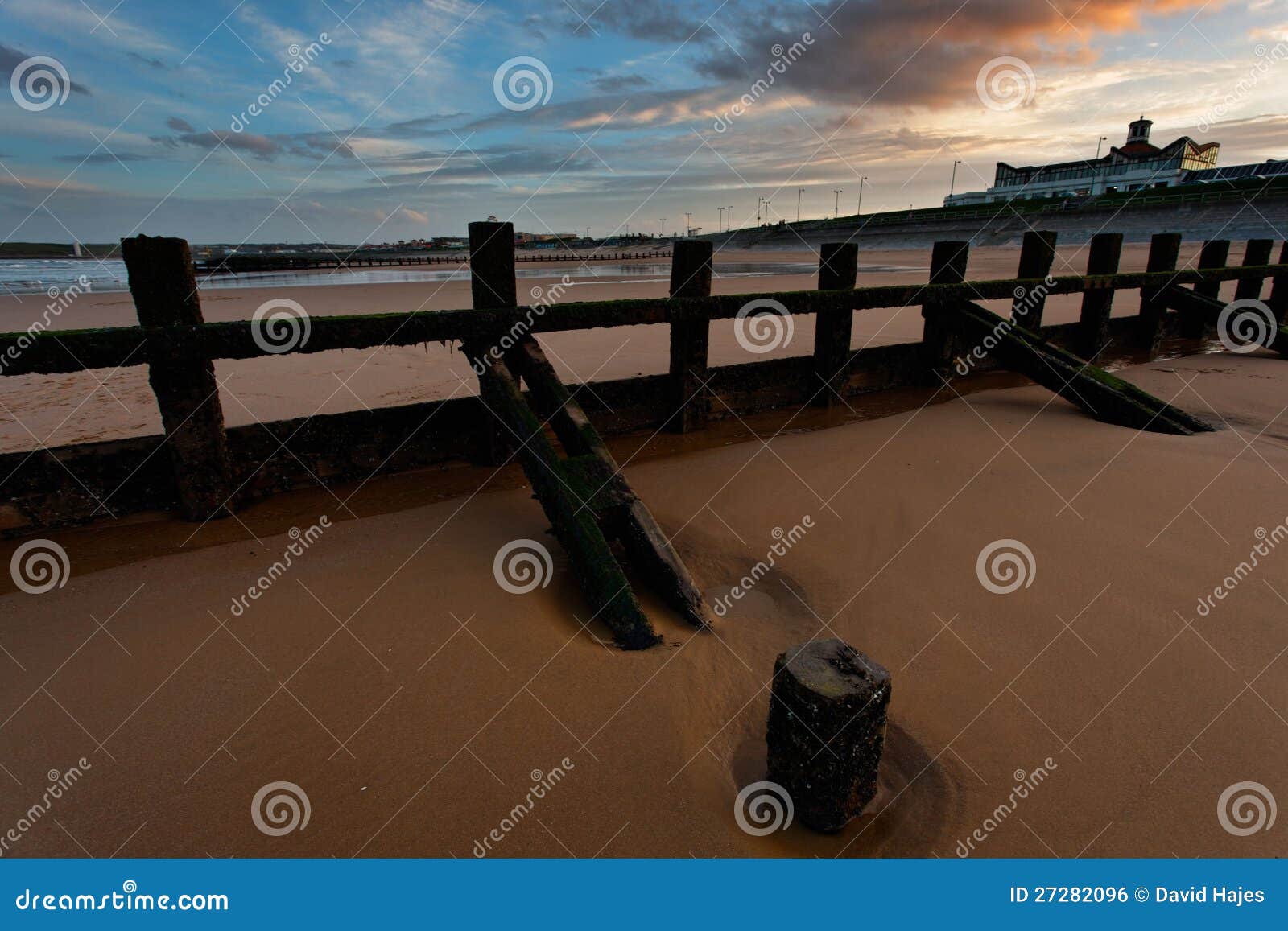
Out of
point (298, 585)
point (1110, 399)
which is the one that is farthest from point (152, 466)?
point (1110, 399)

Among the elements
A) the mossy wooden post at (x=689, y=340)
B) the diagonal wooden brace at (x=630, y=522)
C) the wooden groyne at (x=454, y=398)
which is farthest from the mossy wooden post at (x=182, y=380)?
the mossy wooden post at (x=689, y=340)

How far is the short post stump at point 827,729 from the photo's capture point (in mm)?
1938

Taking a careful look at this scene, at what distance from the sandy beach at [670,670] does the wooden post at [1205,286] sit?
7.42 m

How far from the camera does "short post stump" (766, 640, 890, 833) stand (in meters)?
1.94

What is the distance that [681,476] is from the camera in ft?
16.6

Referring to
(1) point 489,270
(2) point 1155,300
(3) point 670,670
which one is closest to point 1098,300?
(2) point 1155,300

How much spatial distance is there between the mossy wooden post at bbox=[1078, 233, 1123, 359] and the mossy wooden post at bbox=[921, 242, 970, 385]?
7.71 ft

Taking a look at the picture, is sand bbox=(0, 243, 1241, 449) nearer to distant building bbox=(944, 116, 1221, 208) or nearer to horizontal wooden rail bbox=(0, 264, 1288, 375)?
horizontal wooden rail bbox=(0, 264, 1288, 375)

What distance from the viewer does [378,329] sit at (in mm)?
4027

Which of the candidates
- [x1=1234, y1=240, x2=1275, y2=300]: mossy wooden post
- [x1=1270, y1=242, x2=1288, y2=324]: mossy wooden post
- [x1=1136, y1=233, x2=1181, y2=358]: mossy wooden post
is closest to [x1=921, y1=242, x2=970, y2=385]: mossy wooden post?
[x1=1136, y1=233, x2=1181, y2=358]: mossy wooden post

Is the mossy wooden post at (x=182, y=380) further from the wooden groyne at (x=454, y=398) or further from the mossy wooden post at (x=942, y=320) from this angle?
the mossy wooden post at (x=942, y=320)

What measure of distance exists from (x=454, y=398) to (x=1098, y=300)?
8.47 m

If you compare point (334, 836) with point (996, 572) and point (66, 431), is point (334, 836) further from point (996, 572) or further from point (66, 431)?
point (66, 431)

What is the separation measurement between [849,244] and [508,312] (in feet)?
11.3
